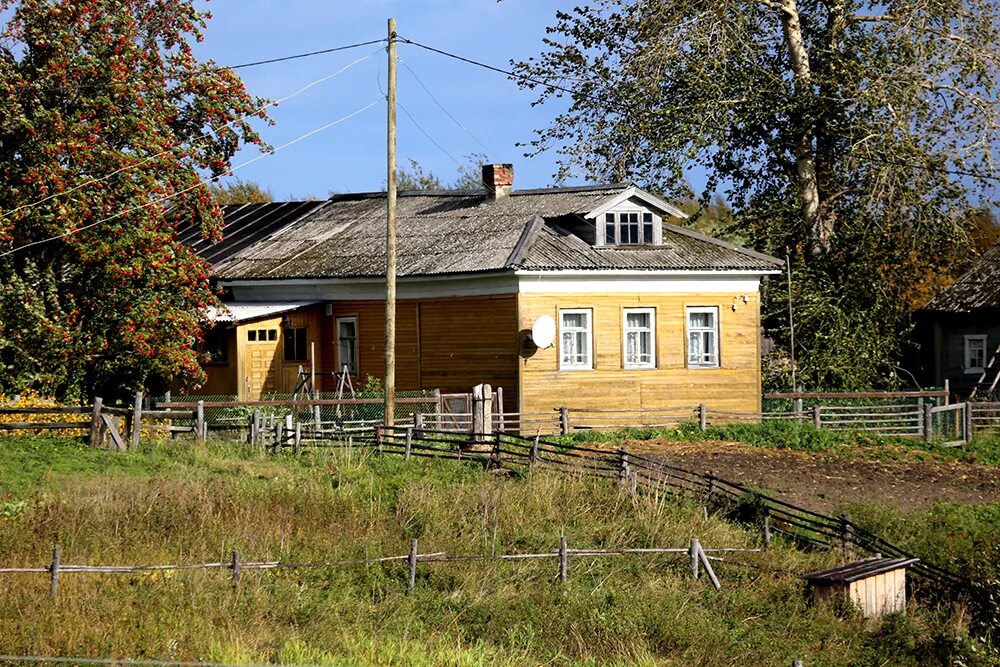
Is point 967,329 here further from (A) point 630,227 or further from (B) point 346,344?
(B) point 346,344

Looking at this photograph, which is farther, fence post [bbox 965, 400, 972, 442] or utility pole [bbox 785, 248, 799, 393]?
utility pole [bbox 785, 248, 799, 393]

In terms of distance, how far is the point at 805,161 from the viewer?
40.5 metres

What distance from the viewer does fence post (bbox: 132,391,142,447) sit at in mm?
26938

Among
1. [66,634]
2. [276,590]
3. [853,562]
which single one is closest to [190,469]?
[276,590]

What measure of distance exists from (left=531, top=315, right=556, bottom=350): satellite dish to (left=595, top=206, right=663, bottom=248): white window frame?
296 centimetres

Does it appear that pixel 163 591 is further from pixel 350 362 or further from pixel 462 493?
pixel 350 362

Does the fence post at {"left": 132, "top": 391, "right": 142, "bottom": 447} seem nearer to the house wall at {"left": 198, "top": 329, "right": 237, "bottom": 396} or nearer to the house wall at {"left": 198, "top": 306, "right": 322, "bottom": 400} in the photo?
the house wall at {"left": 198, "top": 306, "right": 322, "bottom": 400}

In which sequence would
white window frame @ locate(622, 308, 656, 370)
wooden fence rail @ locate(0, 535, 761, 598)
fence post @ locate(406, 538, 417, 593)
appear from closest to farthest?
wooden fence rail @ locate(0, 535, 761, 598)
fence post @ locate(406, 538, 417, 593)
white window frame @ locate(622, 308, 656, 370)

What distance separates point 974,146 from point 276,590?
91.4ft

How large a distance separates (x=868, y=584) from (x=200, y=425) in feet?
46.4

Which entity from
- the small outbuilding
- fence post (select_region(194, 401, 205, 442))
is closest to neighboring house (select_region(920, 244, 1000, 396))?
the small outbuilding

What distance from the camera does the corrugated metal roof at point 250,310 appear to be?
3338 cm

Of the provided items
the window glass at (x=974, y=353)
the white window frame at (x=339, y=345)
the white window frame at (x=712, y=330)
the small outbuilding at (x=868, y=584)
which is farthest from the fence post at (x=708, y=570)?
the window glass at (x=974, y=353)

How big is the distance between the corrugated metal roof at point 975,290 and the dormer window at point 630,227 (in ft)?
51.2
